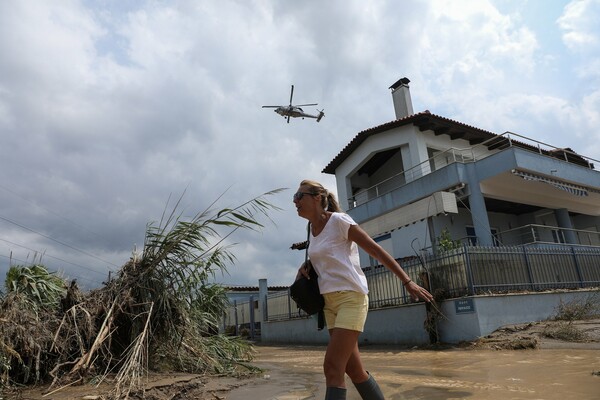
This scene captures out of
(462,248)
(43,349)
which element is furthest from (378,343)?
(43,349)

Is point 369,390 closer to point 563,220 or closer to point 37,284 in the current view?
point 37,284

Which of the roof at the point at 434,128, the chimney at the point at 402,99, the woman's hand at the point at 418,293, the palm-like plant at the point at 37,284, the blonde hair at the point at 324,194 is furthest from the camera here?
the chimney at the point at 402,99

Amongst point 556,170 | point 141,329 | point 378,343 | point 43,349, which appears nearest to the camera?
point 43,349

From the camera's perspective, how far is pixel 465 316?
948 cm

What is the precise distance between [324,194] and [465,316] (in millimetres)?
7963

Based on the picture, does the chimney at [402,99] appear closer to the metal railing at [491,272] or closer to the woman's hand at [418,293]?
the metal railing at [491,272]

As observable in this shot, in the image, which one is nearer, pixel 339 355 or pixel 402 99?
pixel 339 355

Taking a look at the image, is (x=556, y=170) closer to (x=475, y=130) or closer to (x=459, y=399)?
(x=475, y=130)

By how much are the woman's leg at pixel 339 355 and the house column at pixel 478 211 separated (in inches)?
564

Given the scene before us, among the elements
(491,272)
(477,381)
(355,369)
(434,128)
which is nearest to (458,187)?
(434,128)

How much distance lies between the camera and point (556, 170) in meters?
16.5

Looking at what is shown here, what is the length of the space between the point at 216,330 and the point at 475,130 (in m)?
16.6

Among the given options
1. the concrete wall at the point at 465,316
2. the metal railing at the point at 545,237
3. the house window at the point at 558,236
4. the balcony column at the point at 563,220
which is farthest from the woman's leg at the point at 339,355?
the balcony column at the point at 563,220

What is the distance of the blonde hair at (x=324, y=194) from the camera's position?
9.23 ft
